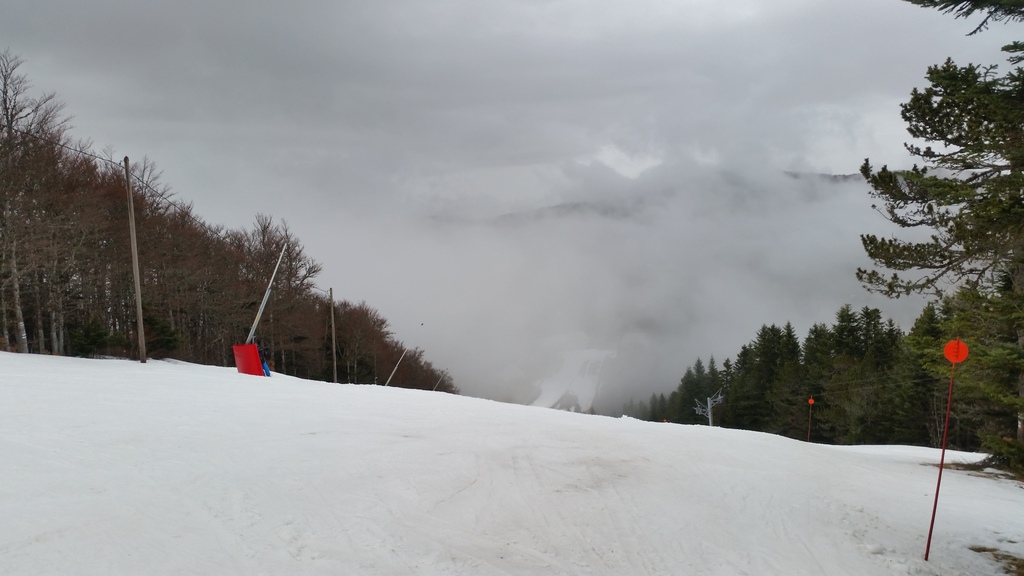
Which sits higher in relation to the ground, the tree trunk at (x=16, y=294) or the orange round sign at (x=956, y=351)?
the tree trunk at (x=16, y=294)

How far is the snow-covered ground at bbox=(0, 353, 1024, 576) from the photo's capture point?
20.1 feet

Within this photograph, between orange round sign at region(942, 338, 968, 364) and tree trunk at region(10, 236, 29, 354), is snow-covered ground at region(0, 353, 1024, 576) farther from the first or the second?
tree trunk at region(10, 236, 29, 354)

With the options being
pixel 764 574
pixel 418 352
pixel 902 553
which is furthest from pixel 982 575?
pixel 418 352

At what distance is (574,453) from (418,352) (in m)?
85.1

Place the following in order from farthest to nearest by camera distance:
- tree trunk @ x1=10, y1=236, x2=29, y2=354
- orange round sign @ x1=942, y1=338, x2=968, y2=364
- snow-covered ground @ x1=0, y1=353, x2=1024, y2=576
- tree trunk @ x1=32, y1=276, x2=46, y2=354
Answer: tree trunk @ x1=32, y1=276, x2=46, y2=354 < tree trunk @ x1=10, y1=236, x2=29, y2=354 < orange round sign @ x1=942, y1=338, x2=968, y2=364 < snow-covered ground @ x1=0, y1=353, x2=1024, y2=576

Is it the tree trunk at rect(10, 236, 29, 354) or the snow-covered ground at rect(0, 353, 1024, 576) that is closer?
the snow-covered ground at rect(0, 353, 1024, 576)

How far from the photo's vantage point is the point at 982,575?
7.40 meters

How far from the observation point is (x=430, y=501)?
7.84m

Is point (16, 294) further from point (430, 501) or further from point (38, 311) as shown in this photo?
point (430, 501)

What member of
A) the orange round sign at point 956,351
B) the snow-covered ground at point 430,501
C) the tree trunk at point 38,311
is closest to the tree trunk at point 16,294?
the tree trunk at point 38,311

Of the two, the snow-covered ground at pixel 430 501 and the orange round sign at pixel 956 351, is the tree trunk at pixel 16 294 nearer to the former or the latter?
the snow-covered ground at pixel 430 501

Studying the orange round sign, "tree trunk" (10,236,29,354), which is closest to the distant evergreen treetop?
the orange round sign

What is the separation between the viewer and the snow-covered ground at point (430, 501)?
6.13 metres

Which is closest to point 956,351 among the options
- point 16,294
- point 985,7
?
point 985,7
